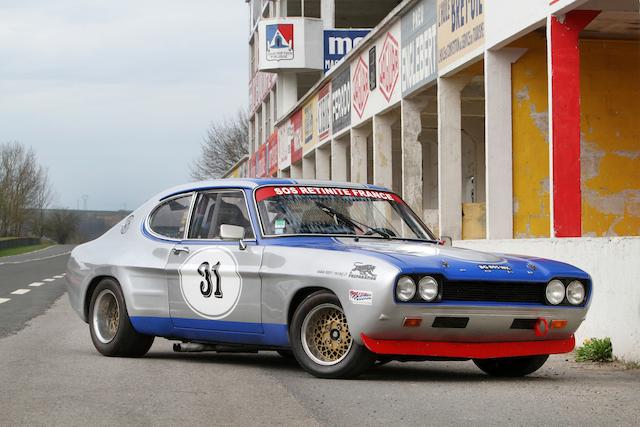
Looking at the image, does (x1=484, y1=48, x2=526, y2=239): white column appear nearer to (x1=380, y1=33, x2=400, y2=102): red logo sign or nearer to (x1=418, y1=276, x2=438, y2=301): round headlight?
(x1=380, y1=33, x2=400, y2=102): red logo sign

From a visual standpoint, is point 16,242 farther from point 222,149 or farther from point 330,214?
point 330,214

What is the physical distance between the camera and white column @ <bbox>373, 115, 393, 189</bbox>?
25594 millimetres

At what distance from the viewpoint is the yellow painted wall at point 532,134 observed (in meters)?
17.1

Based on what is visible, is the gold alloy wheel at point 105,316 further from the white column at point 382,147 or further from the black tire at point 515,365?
the white column at point 382,147

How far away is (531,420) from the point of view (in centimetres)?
637

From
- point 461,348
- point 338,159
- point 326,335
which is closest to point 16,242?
point 338,159

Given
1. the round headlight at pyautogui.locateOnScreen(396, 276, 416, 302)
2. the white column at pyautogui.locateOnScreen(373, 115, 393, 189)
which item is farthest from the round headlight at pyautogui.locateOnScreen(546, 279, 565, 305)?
the white column at pyautogui.locateOnScreen(373, 115, 393, 189)

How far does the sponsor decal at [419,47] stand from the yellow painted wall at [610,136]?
271 cm

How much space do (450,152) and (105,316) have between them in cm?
1055

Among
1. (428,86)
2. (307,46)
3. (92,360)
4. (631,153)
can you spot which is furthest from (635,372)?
(307,46)

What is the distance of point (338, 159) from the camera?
→ 102 feet

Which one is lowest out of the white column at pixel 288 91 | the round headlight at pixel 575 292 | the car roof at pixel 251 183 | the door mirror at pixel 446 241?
the round headlight at pixel 575 292

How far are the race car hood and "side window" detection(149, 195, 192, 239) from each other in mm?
1704

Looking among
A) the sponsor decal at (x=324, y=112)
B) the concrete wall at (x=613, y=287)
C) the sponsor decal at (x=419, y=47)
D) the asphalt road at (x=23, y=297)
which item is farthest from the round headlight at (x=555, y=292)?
the sponsor decal at (x=324, y=112)
